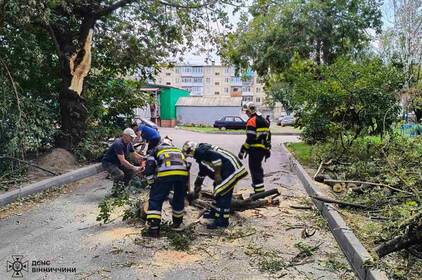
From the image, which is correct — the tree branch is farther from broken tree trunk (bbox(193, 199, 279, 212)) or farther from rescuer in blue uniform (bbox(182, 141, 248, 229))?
rescuer in blue uniform (bbox(182, 141, 248, 229))

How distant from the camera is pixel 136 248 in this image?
5.32m

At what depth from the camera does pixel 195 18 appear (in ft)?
45.6

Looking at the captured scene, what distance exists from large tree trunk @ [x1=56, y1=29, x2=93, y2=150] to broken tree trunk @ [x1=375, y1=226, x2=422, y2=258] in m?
9.59

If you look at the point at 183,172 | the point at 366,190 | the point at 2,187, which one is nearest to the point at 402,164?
the point at 366,190

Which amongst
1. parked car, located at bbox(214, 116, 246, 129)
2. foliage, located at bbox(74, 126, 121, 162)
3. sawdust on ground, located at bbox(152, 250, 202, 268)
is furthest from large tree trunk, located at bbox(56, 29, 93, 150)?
parked car, located at bbox(214, 116, 246, 129)

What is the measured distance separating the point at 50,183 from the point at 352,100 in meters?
8.16

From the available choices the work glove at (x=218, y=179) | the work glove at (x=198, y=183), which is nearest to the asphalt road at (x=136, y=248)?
the work glove at (x=198, y=183)

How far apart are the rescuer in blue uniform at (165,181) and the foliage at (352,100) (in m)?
6.93

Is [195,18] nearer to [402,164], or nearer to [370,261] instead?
[402,164]

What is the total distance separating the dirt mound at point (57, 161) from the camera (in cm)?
1062

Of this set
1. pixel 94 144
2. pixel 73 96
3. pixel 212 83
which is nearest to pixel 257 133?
pixel 73 96

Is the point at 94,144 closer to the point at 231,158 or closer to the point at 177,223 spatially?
the point at 177,223

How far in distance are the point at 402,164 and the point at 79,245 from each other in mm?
6339

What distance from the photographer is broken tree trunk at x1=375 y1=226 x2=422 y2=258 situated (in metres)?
4.68
